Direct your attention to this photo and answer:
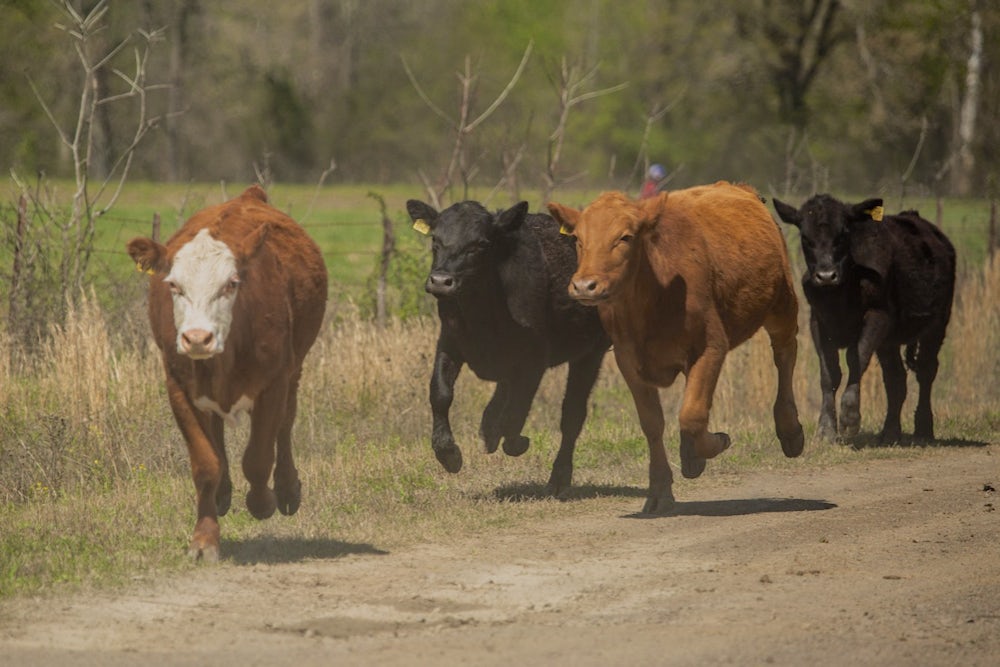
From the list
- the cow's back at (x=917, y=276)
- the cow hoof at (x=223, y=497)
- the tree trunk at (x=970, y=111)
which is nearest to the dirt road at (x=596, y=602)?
the cow hoof at (x=223, y=497)

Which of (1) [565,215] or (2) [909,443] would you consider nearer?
(1) [565,215]

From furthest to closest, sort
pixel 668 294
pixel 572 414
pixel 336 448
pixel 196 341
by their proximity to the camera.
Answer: pixel 336 448 < pixel 572 414 < pixel 668 294 < pixel 196 341

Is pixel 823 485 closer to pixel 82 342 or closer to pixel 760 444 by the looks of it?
pixel 760 444

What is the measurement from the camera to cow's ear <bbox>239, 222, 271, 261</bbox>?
8.23 m

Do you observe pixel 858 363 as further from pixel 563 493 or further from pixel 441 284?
pixel 441 284

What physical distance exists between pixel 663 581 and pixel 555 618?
0.96m

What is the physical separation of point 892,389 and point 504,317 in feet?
14.6

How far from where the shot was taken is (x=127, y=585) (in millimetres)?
7719

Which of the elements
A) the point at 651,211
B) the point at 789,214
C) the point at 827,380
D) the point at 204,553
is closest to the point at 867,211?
the point at 789,214

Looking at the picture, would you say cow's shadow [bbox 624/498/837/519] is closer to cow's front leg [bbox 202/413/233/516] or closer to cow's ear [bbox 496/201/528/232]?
cow's ear [bbox 496/201/528/232]

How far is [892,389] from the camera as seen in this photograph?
44.0 ft

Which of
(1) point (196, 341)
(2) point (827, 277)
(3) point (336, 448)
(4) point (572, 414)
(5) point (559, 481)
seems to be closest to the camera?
(1) point (196, 341)

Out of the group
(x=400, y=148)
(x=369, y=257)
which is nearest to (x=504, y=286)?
(x=369, y=257)

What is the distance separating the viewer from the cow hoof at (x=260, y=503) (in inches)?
337
